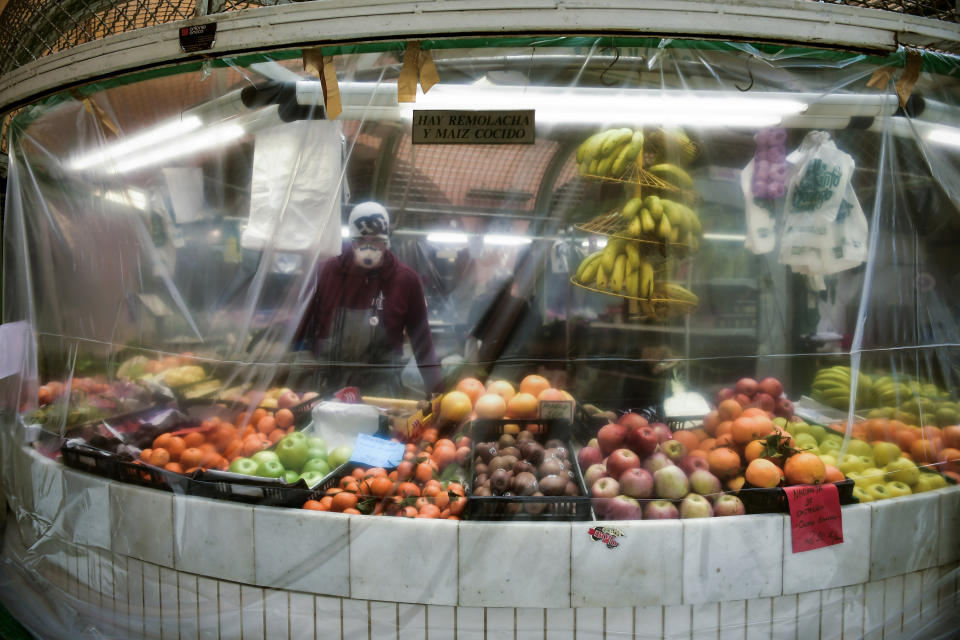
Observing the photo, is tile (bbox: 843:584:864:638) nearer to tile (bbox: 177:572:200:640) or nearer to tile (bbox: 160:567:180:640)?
tile (bbox: 177:572:200:640)

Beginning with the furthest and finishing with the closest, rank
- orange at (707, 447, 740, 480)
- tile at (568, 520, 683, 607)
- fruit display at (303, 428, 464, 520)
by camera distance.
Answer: orange at (707, 447, 740, 480), fruit display at (303, 428, 464, 520), tile at (568, 520, 683, 607)

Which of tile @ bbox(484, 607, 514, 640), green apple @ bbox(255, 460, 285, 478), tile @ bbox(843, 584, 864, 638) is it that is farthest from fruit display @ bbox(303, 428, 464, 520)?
tile @ bbox(843, 584, 864, 638)

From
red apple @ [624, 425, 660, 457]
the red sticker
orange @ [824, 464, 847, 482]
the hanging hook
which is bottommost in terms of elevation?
the red sticker

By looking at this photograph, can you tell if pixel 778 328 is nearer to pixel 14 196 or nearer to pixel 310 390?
pixel 310 390

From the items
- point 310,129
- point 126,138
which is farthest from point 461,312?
point 126,138

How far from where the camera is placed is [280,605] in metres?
2.12

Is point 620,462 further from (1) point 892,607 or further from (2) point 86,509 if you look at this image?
(2) point 86,509

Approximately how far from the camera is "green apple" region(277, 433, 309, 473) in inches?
93.9

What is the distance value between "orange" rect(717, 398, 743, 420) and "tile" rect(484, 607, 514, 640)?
1.25 metres

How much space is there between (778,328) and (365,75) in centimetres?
208

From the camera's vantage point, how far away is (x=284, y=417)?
8.29 ft

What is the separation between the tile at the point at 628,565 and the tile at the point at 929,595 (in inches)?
45.8

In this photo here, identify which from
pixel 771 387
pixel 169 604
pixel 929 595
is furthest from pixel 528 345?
pixel 929 595

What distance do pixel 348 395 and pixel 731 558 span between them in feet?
5.64
